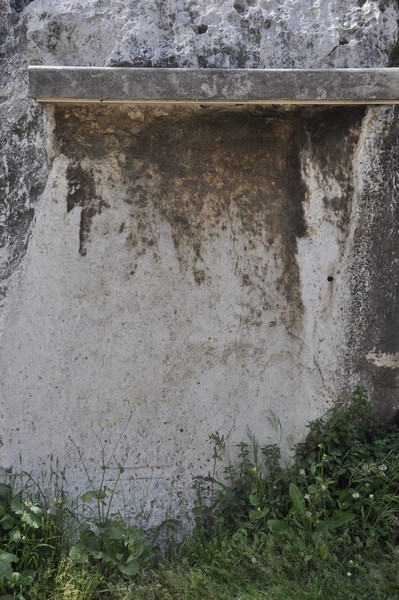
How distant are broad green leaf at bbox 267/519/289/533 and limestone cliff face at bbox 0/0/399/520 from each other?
1.57ft

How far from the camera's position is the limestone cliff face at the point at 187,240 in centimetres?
313

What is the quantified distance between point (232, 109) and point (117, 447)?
61.2 inches

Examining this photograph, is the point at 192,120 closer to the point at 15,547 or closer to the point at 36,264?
the point at 36,264

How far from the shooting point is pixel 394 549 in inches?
118

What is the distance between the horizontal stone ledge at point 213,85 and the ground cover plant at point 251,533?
1.28 meters

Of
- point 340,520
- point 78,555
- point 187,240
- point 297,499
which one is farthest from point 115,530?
point 187,240

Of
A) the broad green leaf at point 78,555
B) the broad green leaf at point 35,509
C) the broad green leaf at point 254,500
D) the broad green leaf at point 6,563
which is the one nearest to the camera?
the broad green leaf at point 6,563

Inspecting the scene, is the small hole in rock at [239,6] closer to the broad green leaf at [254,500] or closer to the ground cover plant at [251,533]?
the ground cover plant at [251,533]

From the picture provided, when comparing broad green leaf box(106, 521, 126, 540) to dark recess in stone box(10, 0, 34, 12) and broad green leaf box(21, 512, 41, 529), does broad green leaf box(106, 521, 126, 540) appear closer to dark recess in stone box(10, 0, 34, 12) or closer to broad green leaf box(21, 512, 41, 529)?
broad green leaf box(21, 512, 41, 529)

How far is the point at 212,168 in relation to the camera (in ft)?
11.1

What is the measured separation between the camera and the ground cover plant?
2.93 m

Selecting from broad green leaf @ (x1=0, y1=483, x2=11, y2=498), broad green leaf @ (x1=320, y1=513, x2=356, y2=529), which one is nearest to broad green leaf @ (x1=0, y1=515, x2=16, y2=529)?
broad green leaf @ (x1=0, y1=483, x2=11, y2=498)

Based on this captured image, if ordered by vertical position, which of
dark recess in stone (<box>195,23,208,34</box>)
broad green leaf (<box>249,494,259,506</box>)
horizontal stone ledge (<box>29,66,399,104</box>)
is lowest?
broad green leaf (<box>249,494,259,506</box>)

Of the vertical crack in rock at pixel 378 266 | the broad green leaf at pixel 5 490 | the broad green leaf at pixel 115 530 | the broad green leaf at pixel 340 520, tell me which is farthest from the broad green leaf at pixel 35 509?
the vertical crack in rock at pixel 378 266
